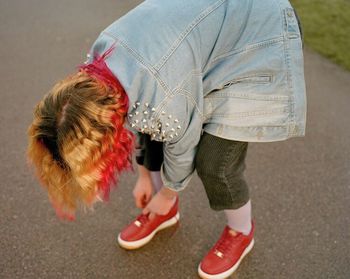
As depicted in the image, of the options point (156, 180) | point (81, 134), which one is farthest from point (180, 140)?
point (156, 180)

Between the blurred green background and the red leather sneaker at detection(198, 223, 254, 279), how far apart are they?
2382 millimetres

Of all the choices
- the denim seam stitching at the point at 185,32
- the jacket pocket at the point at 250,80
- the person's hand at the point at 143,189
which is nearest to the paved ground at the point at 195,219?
the person's hand at the point at 143,189

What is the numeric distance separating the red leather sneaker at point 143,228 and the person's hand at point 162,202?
0.09 metres

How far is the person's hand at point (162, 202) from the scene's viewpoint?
70.6 inches

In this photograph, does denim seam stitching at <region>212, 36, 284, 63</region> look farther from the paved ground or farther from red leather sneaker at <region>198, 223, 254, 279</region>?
the paved ground

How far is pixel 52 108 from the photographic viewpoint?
1.31m

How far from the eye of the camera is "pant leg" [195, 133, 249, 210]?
1561 millimetres

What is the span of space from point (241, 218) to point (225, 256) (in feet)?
0.59

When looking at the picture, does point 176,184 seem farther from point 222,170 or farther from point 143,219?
point 143,219

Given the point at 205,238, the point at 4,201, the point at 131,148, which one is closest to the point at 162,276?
the point at 205,238

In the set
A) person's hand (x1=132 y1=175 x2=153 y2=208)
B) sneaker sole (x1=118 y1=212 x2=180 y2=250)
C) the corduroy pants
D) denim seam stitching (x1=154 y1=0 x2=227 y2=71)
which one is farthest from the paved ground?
denim seam stitching (x1=154 y1=0 x2=227 y2=71)

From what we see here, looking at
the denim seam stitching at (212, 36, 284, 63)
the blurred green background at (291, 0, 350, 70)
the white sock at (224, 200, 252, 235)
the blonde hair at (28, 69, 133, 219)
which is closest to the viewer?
the blonde hair at (28, 69, 133, 219)

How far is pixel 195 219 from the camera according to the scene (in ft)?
7.17

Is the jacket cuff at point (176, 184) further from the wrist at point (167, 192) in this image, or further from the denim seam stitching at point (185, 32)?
the denim seam stitching at point (185, 32)
